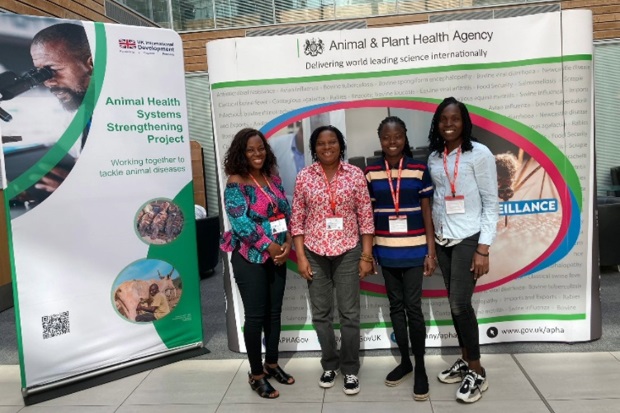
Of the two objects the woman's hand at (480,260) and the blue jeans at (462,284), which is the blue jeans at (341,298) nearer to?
the blue jeans at (462,284)

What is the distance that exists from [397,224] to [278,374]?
122cm

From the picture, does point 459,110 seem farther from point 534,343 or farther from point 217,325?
point 217,325

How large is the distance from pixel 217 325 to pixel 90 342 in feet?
4.44

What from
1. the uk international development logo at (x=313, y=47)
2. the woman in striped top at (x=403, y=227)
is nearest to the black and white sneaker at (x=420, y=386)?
the woman in striped top at (x=403, y=227)

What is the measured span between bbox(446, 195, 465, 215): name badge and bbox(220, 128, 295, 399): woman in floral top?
0.91 meters

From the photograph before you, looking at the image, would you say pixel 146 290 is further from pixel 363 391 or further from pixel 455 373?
pixel 455 373

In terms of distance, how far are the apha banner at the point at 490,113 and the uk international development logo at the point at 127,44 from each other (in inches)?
19.3

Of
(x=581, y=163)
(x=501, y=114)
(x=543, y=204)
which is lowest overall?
(x=543, y=204)

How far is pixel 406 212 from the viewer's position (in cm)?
272

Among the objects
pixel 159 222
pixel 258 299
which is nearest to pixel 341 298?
pixel 258 299

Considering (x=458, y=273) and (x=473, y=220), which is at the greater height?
(x=473, y=220)

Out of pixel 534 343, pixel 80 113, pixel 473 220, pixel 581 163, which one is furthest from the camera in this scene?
pixel 534 343

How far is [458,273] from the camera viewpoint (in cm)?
271

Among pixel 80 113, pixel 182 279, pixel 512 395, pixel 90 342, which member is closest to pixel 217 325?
pixel 182 279
